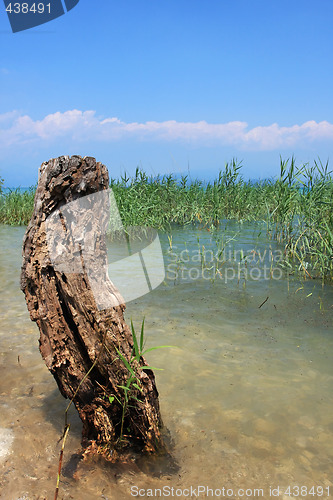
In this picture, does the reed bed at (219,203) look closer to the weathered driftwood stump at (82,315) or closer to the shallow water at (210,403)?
the shallow water at (210,403)

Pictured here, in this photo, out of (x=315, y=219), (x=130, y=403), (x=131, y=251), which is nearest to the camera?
(x=130, y=403)

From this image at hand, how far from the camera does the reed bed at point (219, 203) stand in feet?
19.5

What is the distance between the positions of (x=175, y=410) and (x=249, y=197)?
8.83 m

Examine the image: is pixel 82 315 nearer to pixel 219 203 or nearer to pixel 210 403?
pixel 210 403

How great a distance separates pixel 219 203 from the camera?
31.9ft

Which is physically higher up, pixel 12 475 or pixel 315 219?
pixel 315 219

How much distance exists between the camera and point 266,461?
2160mm

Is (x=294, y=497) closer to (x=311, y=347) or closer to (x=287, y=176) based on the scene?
(x=311, y=347)

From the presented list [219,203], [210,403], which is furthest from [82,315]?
[219,203]

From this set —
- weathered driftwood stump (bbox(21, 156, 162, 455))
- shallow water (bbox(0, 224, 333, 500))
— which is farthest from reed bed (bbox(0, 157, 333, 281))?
weathered driftwood stump (bbox(21, 156, 162, 455))

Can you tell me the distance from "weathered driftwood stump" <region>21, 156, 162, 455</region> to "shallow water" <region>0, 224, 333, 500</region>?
0.23 metres

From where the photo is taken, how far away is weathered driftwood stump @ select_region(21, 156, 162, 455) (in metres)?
2.11

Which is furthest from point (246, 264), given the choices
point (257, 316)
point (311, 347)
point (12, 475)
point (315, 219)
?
point (12, 475)

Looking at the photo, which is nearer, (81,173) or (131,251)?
(81,173)
